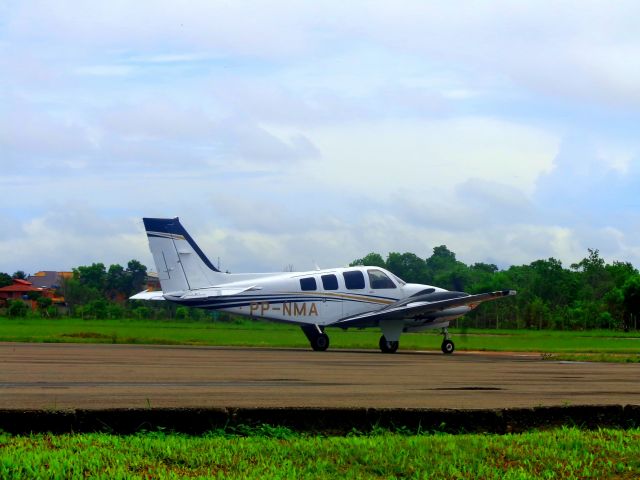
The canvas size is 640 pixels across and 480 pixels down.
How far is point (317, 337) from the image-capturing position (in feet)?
112

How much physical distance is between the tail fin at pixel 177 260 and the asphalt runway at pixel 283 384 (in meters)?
9.73

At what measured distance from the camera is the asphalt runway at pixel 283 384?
1210 centimetres

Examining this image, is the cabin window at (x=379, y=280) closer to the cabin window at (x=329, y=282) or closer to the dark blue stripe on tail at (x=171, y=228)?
the cabin window at (x=329, y=282)

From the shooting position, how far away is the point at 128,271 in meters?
152

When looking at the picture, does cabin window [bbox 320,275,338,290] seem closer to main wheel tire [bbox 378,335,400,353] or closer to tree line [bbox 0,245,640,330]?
main wheel tire [bbox 378,335,400,353]

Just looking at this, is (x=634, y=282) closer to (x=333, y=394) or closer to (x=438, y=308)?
(x=438, y=308)

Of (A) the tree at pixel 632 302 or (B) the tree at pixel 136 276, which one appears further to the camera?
(B) the tree at pixel 136 276

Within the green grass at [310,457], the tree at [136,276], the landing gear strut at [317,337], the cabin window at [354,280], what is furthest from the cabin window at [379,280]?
the tree at [136,276]

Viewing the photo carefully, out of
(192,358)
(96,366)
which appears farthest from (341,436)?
(192,358)

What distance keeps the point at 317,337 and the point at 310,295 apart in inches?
57.0

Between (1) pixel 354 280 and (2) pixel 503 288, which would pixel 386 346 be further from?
(2) pixel 503 288

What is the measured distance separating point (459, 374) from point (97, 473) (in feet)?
45.2

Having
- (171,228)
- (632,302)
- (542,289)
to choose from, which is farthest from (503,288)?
(171,228)

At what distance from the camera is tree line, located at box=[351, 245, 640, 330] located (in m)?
80.2
